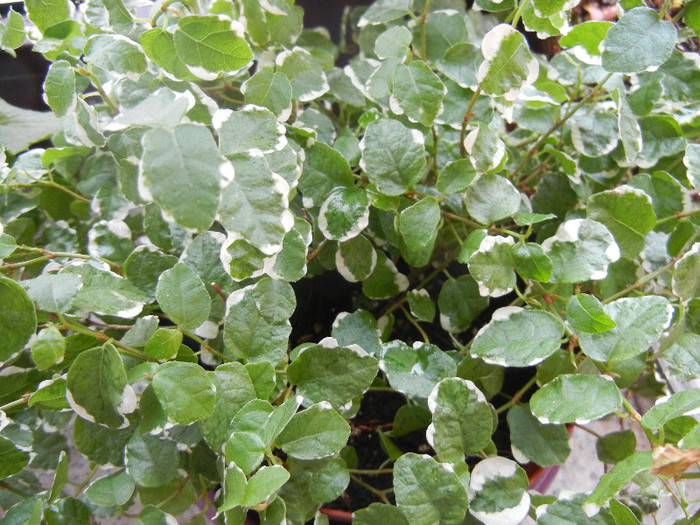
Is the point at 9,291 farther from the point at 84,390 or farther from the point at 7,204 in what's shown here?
the point at 7,204

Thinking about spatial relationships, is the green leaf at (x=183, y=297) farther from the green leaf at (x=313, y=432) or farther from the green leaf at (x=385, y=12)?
the green leaf at (x=385, y=12)

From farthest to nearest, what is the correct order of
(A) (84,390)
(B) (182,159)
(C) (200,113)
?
(C) (200,113), (A) (84,390), (B) (182,159)

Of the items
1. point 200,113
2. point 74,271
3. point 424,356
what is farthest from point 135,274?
point 424,356

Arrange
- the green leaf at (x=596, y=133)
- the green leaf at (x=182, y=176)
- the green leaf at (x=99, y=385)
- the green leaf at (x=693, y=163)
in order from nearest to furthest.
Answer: the green leaf at (x=182, y=176) → the green leaf at (x=99, y=385) → the green leaf at (x=693, y=163) → the green leaf at (x=596, y=133)

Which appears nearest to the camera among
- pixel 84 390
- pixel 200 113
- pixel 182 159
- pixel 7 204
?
pixel 182 159

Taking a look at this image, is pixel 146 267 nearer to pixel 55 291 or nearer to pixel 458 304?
pixel 55 291

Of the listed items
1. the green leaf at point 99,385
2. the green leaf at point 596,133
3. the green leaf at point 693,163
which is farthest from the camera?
the green leaf at point 596,133

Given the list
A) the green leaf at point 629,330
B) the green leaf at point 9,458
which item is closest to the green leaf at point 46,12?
the green leaf at point 9,458
